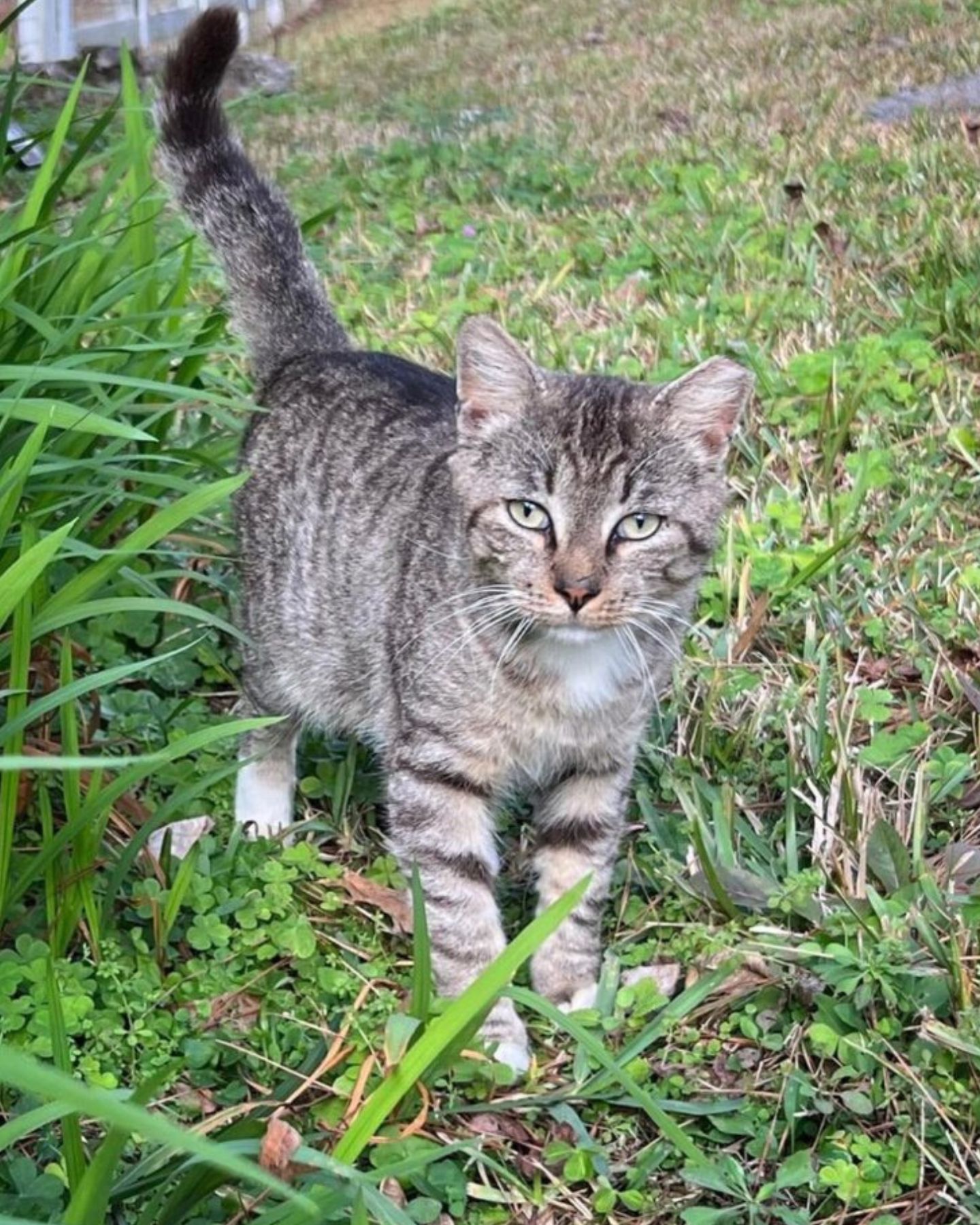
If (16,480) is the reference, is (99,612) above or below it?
below

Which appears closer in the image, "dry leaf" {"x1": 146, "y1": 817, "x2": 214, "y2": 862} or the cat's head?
the cat's head

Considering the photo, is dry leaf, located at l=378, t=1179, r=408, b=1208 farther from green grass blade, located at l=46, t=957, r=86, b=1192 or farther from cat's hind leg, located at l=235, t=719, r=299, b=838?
cat's hind leg, located at l=235, t=719, r=299, b=838

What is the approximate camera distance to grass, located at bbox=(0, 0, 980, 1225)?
2.17 meters

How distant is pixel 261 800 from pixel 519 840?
54 centimetres

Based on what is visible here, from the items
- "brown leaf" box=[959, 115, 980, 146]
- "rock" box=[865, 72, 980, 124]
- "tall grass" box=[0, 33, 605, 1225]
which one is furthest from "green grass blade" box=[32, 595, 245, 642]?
"rock" box=[865, 72, 980, 124]

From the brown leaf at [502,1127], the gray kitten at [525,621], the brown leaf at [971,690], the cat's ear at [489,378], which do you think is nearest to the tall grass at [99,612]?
the brown leaf at [502,1127]

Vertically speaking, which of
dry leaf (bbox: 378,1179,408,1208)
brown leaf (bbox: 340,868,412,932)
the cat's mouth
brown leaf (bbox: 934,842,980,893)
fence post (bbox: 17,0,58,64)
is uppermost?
fence post (bbox: 17,0,58,64)

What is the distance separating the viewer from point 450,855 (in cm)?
272

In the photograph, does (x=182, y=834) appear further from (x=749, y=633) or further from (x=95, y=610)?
(x=749, y=633)

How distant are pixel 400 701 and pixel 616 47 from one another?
7140 millimetres

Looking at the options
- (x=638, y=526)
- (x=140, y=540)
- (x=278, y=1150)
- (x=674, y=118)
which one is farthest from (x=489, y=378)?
(x=674, y=118)

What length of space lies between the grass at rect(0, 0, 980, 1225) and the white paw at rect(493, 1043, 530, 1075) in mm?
27

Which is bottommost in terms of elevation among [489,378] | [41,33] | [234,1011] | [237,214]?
[234,1011]

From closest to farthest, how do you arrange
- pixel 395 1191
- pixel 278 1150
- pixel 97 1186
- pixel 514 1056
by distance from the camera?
pixel 97 1186 < pixel 278 1150 < pixel 395 1191 < pixel 514 1056
